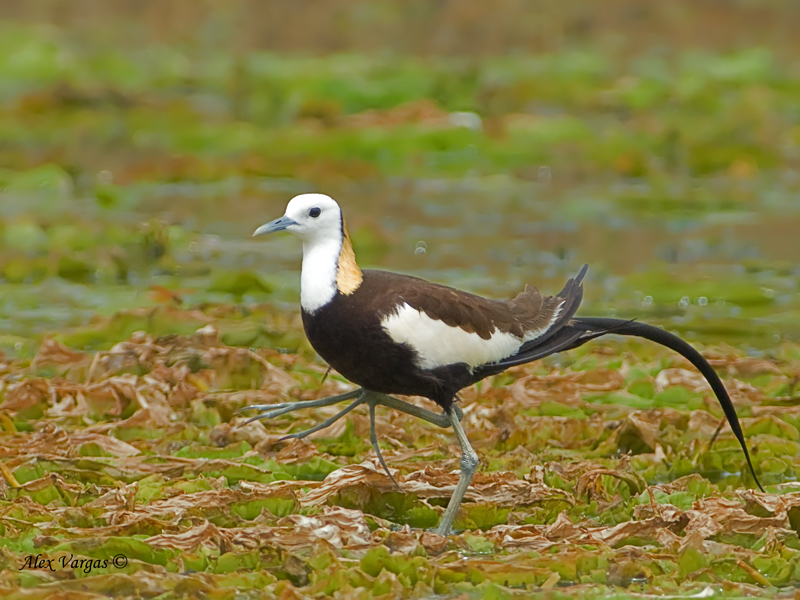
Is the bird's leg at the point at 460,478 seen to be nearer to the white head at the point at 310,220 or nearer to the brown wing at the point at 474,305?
the brown wing at the point at 474,305

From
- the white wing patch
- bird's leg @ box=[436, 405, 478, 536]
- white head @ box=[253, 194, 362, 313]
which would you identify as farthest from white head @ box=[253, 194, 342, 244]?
bird's leg @ box=[436, 405, 478, 536]

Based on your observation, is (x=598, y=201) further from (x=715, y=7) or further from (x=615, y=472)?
(x=715, y=7)

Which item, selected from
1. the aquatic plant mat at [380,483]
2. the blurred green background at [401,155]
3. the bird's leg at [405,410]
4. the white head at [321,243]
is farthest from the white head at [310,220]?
the blurred green background at [401,155]

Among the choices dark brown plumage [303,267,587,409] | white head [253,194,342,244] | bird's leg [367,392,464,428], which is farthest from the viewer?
bird's leg [367,392,464,428]

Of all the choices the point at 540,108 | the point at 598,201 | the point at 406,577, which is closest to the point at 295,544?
the point at 406,577

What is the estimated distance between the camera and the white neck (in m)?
4.73

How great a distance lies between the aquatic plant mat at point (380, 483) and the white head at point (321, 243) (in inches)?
33.5

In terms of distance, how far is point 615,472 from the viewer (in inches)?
212

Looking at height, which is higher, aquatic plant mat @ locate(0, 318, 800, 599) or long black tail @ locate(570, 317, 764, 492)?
long black tail @ locate(570, 317, 764, 492)

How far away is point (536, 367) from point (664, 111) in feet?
38.5

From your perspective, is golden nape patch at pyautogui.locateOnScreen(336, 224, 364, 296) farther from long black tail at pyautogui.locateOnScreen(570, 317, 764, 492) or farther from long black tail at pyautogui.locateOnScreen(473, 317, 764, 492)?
long black tail at pyautogui.locateOnScreen(570, 317, 764, 492)

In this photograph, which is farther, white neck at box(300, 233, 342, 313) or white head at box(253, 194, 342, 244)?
white head at box(253, 194, 342, 244)
